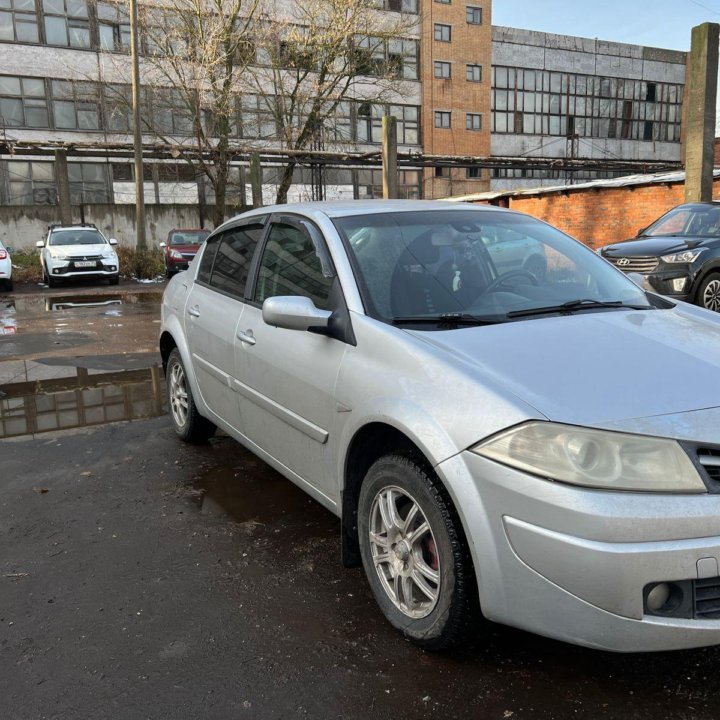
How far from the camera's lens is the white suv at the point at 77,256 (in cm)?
1858

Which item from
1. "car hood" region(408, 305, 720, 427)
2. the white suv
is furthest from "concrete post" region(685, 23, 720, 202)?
the white suv

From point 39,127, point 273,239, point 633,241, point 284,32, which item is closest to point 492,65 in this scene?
point 284,32

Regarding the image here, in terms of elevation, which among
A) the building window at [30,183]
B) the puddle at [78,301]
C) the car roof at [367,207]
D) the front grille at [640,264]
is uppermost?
the building window at [30,183]

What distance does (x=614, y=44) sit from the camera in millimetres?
52500

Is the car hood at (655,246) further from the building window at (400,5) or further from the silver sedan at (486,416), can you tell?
the building window at (400,5)

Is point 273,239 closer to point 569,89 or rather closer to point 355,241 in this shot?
point 355,241

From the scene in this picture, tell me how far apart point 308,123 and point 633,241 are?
73.4 feet

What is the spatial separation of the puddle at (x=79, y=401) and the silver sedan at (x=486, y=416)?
2360mm

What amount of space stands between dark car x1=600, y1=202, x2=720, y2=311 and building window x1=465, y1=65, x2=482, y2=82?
3986 centimetres

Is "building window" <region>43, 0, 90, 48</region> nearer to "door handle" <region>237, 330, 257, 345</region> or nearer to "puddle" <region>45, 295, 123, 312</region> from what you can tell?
"puddle" <region>45, 295, 123, 312</region>

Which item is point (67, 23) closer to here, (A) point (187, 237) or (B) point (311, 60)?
(B) point (311, 60)

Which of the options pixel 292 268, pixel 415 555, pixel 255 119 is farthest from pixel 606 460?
pixel 255 119

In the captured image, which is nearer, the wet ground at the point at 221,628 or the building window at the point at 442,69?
the wet ground at the point at 221,628

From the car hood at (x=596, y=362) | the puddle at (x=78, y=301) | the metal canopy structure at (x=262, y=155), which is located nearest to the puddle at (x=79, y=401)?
the car hood at (x=596, y=362)
